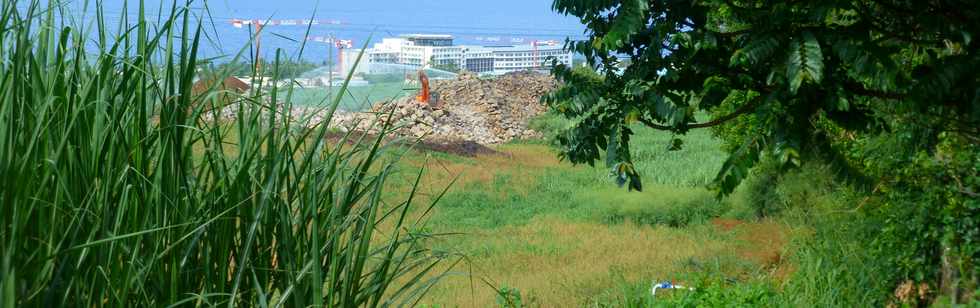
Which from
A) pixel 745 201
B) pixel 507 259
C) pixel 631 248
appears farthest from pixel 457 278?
pixel 745 201

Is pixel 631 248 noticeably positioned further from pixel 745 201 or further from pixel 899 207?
pixel 899 207

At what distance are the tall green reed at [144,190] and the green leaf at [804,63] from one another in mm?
1260

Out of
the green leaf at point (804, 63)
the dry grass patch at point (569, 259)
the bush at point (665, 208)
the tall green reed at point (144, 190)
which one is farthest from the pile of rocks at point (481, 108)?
the tall green reed at point (144, 190)

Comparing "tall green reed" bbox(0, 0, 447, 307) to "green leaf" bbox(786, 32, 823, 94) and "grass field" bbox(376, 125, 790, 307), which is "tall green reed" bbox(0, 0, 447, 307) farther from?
"grass field" bbox(376, 125, 790, 307)

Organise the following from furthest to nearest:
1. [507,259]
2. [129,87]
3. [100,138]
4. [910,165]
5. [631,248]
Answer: [631,248], [507,259], [910,165], [129,87], [100,138]

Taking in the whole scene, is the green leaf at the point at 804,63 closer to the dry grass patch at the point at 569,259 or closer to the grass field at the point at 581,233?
the grass field at the point at 581,233

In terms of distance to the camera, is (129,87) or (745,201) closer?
(129,87)

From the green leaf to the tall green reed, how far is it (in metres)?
1.26

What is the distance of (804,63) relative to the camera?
3.39 m

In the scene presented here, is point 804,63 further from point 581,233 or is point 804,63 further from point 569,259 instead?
point 581,233

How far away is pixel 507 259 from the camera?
33.9ft

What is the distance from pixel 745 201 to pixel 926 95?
8.88 m

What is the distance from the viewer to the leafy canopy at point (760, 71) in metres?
3.55

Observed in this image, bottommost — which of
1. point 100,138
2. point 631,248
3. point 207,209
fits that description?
point 631,248
